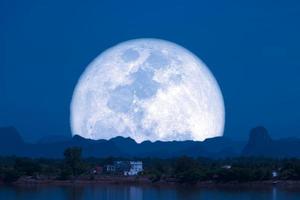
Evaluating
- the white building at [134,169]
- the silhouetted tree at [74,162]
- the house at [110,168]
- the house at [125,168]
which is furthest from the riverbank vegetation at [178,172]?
the house at [110,168]

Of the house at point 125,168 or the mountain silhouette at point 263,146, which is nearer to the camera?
the house at point 125,168

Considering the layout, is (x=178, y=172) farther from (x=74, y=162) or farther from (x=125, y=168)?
(x=125, y=168)

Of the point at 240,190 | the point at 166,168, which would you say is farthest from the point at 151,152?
the point at 240,190

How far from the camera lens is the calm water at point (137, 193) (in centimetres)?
5038

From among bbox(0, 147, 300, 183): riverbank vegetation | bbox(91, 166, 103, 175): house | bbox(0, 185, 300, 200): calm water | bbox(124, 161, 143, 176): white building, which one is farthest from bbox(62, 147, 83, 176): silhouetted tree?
bbox(0, 185, 300, 200): calm water

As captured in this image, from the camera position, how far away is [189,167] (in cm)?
6825

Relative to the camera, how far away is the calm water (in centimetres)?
5038

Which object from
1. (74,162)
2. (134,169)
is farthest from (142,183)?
(134,169)

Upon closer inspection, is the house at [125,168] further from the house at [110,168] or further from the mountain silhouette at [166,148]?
the mountain silhouette at [166,148]

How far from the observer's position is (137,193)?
5425 centimetres

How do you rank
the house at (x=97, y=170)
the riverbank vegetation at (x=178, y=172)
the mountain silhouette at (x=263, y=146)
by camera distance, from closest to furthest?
the riverbank vegetation at (x=178, y=172) < the house at (x=97, y=170) < the mountain silhouette at (x=263, y=146)

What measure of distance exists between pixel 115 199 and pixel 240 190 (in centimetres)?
1251

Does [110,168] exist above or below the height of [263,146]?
below

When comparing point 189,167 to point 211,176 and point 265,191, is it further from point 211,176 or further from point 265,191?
point 265,191
